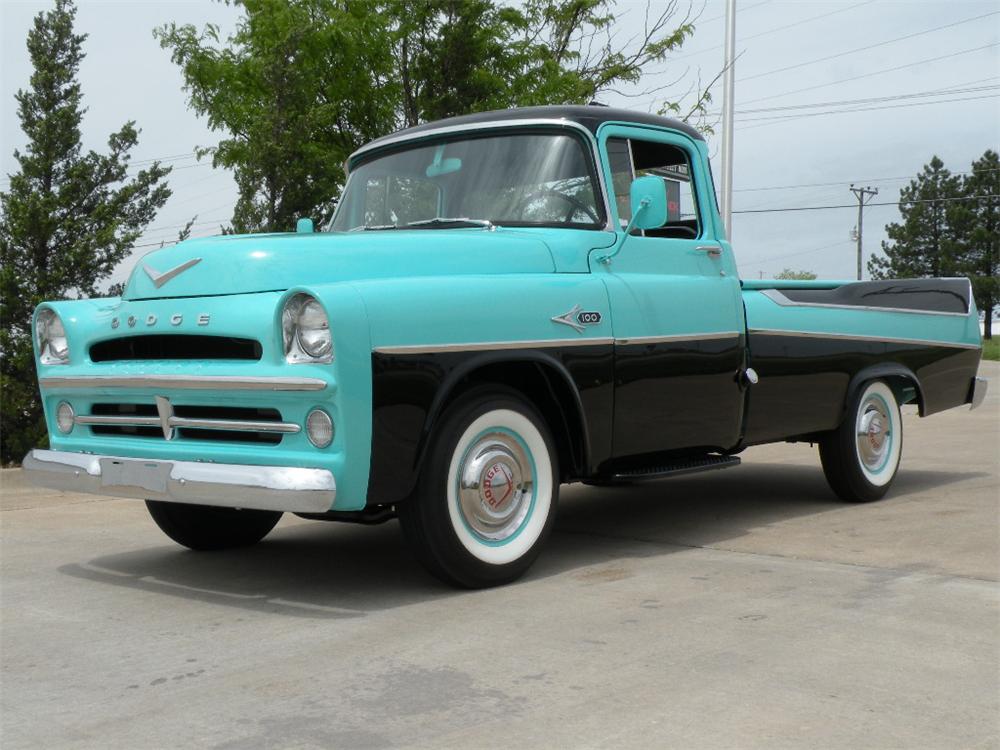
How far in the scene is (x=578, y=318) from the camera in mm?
5246

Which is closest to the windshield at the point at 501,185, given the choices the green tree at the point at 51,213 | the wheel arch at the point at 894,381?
the wheel arch at the point at 894,381

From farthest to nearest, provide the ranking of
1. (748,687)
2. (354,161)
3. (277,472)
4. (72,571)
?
1. (354,161)
2. (72,571)
3. (277,472)
4. (748,687)

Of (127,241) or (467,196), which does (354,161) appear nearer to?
(467,196)

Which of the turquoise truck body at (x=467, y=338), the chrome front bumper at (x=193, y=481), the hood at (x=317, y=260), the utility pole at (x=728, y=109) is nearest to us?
the chrome front bumper at (x=193, y=481)

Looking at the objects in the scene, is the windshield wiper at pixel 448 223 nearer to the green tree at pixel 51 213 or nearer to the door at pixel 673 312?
the door at pixel 673 312

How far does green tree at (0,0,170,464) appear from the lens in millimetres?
13867

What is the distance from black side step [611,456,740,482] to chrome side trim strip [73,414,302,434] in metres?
1.84

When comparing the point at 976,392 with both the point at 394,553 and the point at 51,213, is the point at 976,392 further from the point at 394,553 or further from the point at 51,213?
the point at 51,213

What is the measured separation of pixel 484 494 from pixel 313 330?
1.03 meters

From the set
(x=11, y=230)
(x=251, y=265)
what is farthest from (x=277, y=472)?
(x=11, y=230)

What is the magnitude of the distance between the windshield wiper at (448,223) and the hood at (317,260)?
0.22m

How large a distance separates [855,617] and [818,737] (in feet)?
4.33

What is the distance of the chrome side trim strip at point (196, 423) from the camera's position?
173 inches

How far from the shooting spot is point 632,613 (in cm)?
443
